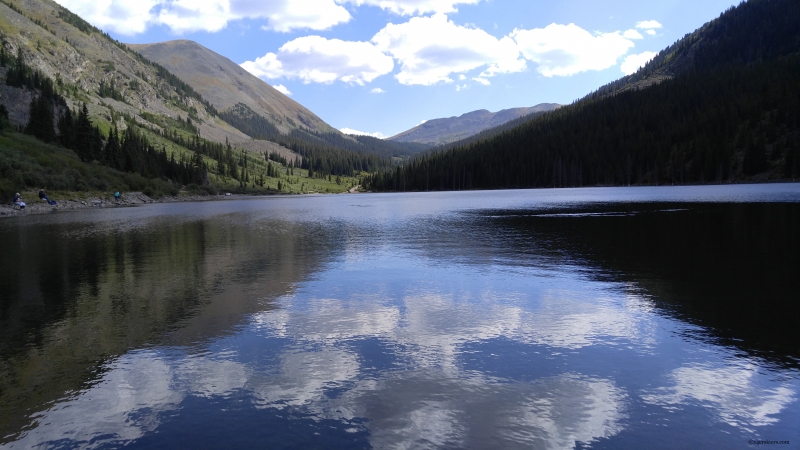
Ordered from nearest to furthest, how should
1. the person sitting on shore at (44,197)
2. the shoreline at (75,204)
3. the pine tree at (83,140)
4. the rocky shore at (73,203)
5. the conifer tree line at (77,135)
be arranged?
1. the shoreline at (75,204)
2. the rocky shore at (73,203)
3. the person sitting on shore at (44,197)
4. the conifer tree line at (77,135)
5. the pine tree at (83,140)

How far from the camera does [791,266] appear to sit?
2212 cm

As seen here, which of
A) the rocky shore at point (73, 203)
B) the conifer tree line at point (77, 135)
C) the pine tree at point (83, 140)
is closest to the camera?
the rocky shore at point (73, 203)

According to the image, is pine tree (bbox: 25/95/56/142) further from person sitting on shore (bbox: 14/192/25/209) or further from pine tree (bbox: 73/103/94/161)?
person sitting on shore (bbox: 14/192/25/209)

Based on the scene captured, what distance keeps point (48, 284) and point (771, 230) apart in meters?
47.5

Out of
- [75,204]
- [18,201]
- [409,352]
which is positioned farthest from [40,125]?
[409,352]

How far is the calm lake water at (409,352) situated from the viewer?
8656 mm

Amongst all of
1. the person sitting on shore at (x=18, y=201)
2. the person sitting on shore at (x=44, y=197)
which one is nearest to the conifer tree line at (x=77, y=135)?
the person sitting on shore at (x=44, y=197)

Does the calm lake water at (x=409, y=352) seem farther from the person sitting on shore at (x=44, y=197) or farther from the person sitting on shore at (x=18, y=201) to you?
the person sitting on shore at (x=44, y=197)

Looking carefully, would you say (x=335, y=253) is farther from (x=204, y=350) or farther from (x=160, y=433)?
(x=160, y=433)

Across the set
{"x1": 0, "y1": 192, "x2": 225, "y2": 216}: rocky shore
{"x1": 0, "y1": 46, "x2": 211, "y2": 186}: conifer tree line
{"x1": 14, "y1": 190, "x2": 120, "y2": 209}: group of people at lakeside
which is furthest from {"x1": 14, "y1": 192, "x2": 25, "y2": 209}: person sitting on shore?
{"x1": 0, "y1": 46, "x2": 211, "y2": 186}: conifer tree line

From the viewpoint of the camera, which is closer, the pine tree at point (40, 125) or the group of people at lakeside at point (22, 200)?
the group of people at lakeside at point (22, 200)

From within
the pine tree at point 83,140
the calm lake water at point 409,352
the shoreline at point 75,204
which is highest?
the pine tree at point 83,140

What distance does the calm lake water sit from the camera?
28.4 ft

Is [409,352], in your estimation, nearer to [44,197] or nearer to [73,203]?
[44,197]
